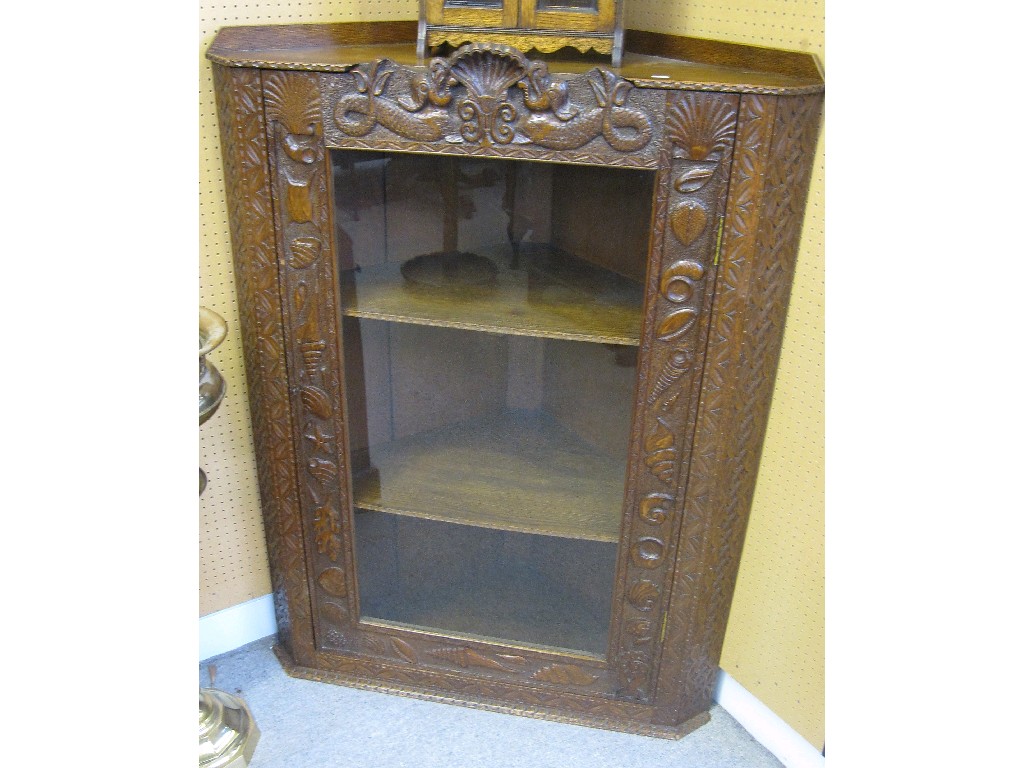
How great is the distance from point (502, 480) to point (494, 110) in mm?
692

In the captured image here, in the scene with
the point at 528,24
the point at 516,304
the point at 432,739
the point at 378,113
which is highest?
the point at 528,24

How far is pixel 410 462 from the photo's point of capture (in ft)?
5.51

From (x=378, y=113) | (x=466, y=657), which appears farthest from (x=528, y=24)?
(x=466, y=657)

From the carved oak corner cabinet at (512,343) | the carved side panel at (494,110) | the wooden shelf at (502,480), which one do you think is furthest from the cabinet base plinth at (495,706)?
the carved side panel at (494,110)

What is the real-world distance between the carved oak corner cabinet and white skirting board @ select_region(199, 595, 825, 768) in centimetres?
6

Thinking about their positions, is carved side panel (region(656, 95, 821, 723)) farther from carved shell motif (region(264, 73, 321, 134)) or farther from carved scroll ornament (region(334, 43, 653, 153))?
carved shell motif (region(264, 73, 321, 134))

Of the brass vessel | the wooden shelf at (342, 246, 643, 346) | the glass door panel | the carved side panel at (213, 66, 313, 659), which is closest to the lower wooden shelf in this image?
the glass door panel

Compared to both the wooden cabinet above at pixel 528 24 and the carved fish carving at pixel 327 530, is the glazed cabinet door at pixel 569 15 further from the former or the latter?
the carved fish carving at pixel 327 530

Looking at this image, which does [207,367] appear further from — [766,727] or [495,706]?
[766,727]

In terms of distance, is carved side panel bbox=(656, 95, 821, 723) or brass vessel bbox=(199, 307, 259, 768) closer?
carved side panel bbox=(656, 95, 821, 723)

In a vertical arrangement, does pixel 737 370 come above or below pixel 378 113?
below

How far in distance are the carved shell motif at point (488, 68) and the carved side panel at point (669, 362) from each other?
0.23 m

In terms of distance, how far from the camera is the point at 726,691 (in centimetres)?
180

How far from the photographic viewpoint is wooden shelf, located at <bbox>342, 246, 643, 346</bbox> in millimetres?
1458
